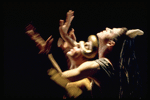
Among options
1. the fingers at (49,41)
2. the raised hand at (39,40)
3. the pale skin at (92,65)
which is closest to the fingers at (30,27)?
the raised hand at (39,40)

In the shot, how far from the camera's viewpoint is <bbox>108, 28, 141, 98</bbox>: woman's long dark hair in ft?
3.65

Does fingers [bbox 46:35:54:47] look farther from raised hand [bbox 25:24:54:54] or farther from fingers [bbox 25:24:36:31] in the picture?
fingers [bbox 25:24:36:31]

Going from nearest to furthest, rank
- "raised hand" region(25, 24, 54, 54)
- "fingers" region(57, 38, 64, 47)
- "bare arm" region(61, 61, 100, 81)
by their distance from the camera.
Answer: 1. "bare arm" region(61, 61, 100, 81)
2. "raised hand" region(25, 24, 54, 54)
3. "fingers" region(57, 38, 64, 47)

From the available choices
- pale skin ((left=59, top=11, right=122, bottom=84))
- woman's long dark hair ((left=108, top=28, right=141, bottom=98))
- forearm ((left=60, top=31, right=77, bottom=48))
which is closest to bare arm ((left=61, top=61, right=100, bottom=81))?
pale skin ((left=59, top=11, right=122, bottom=84))

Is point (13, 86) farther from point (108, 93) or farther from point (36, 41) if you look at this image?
point (108, 93)

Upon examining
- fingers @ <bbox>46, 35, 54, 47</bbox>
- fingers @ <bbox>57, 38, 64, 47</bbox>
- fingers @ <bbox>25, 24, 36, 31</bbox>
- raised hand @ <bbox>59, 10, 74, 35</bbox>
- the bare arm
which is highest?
fingers @ <bbox>25, 24, 36, 31</bbox>

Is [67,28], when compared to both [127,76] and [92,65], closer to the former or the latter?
[92,65]

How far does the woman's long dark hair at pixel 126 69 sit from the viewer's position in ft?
3.65

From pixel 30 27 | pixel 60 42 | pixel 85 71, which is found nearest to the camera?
pixel 85 71

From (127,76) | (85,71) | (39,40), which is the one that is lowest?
(127,76)

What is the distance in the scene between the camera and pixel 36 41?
1.22m

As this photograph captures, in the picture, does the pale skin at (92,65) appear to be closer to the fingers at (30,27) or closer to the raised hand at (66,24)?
the raised hand at (66,24)

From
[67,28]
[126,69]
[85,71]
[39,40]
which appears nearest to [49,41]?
[39,40]

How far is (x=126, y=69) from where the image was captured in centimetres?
112
